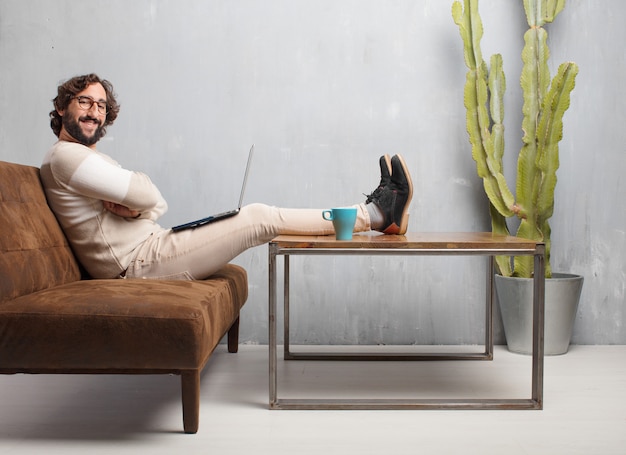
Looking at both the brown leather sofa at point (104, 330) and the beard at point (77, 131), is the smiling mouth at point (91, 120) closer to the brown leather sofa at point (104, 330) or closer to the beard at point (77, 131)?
the beard at point (77, 131)

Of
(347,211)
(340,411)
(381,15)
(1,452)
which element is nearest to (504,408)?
(340,411)

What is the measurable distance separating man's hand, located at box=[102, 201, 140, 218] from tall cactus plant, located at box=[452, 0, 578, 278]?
1.50 metres

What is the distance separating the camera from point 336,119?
2.97 meters

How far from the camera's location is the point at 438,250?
1.95 metres

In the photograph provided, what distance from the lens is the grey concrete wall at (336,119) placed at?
2.94 meters

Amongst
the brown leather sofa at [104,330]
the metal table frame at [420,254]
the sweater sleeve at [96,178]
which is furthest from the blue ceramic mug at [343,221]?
the sweater sleeve at [96,178]

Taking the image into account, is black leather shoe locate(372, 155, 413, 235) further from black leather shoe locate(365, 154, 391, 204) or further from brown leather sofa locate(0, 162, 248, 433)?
brown leather sofa locate(0, 162, 248, 433)

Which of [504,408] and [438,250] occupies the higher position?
[438,250]

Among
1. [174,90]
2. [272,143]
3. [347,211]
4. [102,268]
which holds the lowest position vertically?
[102,268]

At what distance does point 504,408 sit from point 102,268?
4.54 ft

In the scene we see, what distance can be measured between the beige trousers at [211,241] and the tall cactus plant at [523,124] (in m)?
0.98

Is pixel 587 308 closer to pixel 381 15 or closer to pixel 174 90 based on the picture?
pixel 381 15

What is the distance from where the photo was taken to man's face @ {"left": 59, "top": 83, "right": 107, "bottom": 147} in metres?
2.27

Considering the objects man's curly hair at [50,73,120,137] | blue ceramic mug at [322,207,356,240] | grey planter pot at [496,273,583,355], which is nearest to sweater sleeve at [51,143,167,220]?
man's curly hair at [50,73,120,137]
